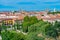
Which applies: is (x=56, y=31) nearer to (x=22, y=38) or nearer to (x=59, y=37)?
(x=59, y=37)

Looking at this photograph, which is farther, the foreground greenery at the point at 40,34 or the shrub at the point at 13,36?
the shrub at the point at 13,36

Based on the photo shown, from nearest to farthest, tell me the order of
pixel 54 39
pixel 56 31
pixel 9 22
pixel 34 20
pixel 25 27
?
pixel 54 39 < pixel 56 31 < pixel 25 27 < pixel 34 20 < pixel 9 22

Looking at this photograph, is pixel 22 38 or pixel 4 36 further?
pixel 4 36

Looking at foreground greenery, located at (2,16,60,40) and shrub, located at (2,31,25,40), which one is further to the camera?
shrub, located at (2,31,25,40)

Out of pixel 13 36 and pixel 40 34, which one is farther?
pixel 13 36

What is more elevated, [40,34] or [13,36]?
[40,34]

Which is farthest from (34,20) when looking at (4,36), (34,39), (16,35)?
(34,39)

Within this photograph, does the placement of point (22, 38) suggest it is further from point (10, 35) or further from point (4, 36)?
point (4, 36)

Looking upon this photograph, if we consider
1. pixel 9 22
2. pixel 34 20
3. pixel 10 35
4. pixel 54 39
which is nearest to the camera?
A: pixel 54 39

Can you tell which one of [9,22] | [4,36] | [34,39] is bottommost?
[9,22]

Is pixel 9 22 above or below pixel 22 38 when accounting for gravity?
below
